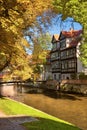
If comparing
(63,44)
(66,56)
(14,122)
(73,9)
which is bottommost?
(14,122)

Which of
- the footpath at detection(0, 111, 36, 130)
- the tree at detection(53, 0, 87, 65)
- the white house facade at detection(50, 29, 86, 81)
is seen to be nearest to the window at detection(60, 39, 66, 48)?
the white house facade at detection(50, 29, 86, 81)

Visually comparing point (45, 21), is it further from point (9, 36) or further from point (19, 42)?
point (9, 36)

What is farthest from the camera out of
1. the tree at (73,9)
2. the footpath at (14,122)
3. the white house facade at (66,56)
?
the white house facade at (66,56)

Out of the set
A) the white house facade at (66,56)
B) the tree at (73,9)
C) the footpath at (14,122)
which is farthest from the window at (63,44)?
the footpath at (14,122)

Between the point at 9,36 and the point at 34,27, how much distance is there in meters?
8.71

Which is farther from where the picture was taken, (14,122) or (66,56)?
(66,56)

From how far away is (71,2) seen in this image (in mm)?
31844

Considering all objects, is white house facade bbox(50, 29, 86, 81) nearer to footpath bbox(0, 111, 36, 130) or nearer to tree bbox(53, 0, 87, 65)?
tree bbox(53, 0, 87, 65)

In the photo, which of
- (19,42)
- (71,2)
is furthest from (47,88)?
(19,42)

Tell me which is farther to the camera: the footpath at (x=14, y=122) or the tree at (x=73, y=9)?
the tree at (x=73, y=9)

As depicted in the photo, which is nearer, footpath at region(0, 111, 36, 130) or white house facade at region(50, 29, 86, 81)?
footpath at region(0, 111, 36, 130)

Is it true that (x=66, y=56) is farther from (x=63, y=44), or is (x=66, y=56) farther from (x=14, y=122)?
(x=14, y=122)

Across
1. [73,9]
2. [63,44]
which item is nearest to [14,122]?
[73,9]

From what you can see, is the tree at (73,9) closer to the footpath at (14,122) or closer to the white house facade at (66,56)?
the footpath at (14,122)
